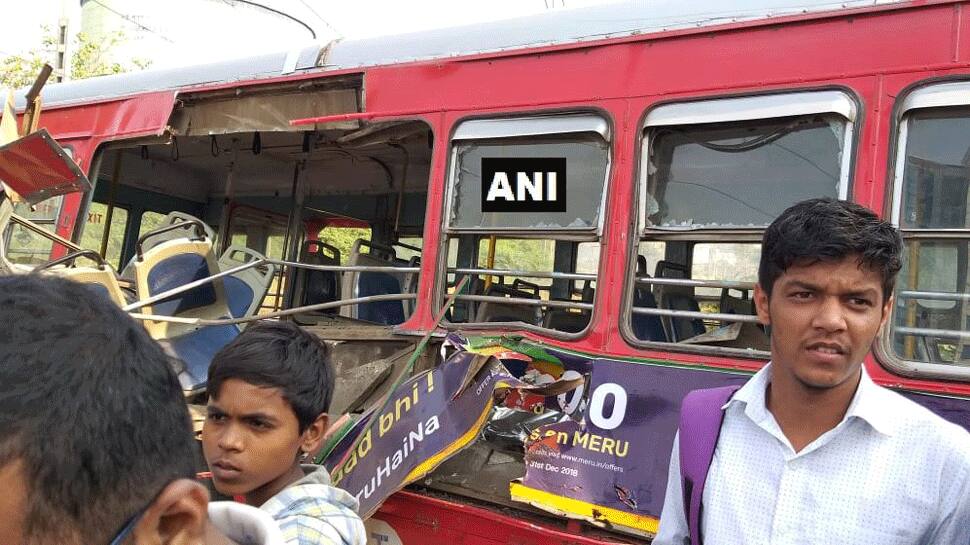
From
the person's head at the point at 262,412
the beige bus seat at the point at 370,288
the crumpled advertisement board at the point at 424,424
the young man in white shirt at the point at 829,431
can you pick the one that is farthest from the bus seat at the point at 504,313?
the young man in white shirt at the point at 829,431

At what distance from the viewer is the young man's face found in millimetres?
1337

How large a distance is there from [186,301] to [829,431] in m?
4.01

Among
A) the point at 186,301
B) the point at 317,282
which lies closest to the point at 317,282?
the point at 317,282

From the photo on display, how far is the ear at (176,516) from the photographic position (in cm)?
62

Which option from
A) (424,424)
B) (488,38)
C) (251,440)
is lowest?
(424,424)

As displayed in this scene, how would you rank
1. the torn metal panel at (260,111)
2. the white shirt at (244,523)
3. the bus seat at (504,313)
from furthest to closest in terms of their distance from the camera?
the torn metal panel at (260,111) < the bus seat at (504,313) < the white shirt at (244,523)

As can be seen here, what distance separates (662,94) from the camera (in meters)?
3.01

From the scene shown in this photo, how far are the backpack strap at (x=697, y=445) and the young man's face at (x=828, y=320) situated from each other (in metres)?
0.15

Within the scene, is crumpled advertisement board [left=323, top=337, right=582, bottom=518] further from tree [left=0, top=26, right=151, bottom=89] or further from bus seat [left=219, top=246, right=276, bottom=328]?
tree [left=0, top=26, right=151, bottom=89]

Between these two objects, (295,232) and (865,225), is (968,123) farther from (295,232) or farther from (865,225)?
(295,232)

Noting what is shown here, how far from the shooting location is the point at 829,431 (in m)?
1.33

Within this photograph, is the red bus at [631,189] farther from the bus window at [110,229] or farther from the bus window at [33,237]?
the bus window at [110,229]

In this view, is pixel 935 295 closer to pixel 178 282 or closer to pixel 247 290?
pixel 178 282

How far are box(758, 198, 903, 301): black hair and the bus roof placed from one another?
1.65 metres
